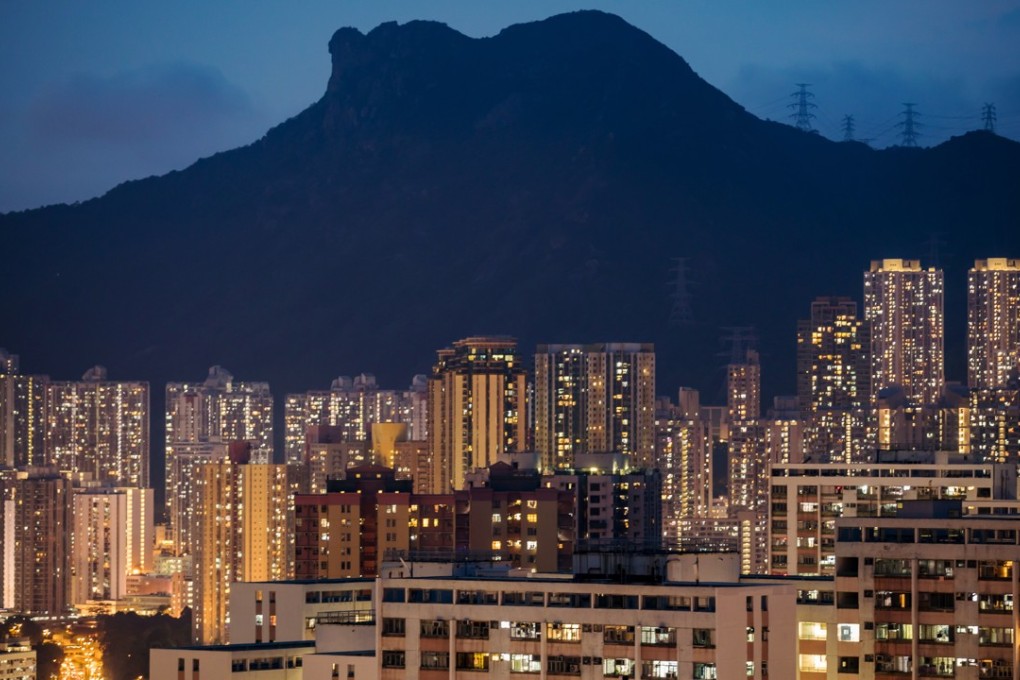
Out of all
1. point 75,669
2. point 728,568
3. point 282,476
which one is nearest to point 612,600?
point 728,568

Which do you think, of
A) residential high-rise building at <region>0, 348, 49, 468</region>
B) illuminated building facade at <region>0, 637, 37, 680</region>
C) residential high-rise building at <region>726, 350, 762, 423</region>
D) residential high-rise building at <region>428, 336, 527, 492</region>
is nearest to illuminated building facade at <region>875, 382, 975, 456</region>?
residential high-rise building at <region>428, 336, 527, 492</region>

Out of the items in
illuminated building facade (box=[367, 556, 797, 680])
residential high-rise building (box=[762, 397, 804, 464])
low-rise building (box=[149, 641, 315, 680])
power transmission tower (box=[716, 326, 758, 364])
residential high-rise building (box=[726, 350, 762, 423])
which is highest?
power transmission tower (box=[716, 326, 758, 364])

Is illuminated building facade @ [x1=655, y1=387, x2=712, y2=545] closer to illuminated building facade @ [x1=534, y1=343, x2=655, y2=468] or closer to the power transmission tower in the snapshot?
illuminated building facade @ [x1=534, y1=343, x2=655, y2=468]

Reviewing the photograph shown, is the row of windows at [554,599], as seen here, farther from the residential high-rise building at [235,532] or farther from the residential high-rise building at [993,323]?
the residential high-rise building at [993,323]

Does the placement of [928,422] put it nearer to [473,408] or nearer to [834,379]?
[473,408]

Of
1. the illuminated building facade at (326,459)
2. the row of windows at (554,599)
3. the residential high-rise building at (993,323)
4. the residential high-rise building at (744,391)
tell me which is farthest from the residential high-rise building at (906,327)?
the row of windows at (554,599)
